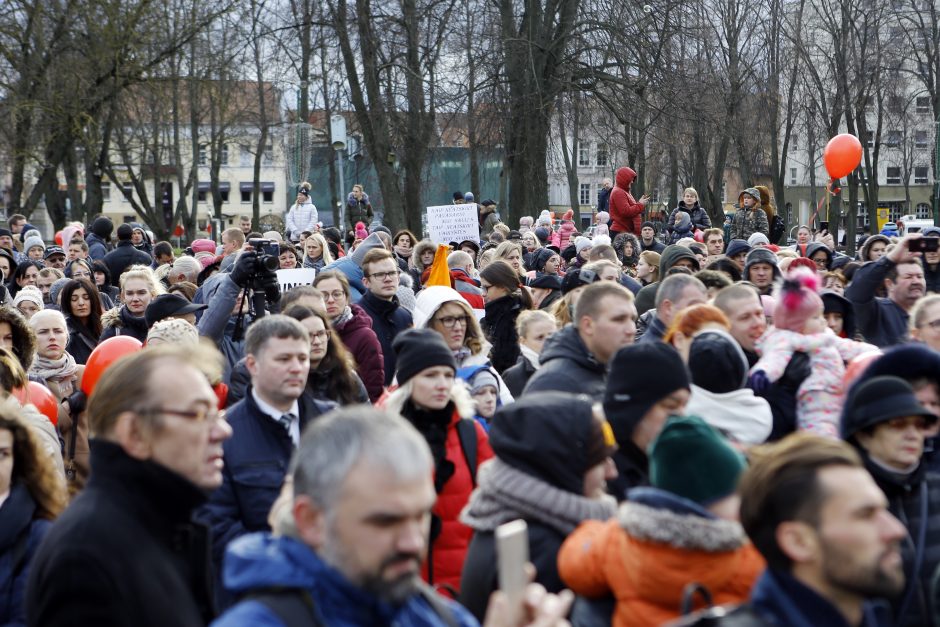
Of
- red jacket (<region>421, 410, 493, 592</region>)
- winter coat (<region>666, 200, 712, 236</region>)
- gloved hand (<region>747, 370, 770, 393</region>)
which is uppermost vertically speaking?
winter coat (<region>666, 200, 712, 236</region>)

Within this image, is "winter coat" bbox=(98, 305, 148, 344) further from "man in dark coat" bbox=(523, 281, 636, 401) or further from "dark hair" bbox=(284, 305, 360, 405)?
"man in dark coat" bbox=(523, 281, 636, 401)

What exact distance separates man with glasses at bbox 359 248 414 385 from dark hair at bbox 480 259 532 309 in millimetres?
726

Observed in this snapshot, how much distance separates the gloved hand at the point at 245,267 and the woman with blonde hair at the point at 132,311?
1.63 m

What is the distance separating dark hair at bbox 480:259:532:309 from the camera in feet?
30.1

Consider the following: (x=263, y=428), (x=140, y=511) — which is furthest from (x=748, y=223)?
(x=140, y=511)

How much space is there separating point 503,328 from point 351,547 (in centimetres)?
663

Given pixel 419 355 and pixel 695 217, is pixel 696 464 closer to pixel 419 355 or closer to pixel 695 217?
pixel 419 355

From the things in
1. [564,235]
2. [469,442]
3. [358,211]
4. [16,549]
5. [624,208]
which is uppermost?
[358,211]

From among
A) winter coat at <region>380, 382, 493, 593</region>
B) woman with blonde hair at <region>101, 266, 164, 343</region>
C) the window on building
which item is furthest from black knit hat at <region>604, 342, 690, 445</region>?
the window on building

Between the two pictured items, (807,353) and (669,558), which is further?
(807,353)

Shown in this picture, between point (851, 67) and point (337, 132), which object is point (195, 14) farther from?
point (851, 67)

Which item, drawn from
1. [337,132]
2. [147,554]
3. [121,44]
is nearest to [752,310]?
[147,554]

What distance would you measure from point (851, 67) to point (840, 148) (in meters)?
24.1

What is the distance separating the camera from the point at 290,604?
260 centimetres
